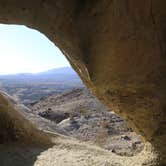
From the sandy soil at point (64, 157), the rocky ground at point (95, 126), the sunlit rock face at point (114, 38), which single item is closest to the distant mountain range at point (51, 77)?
the rocky ground at point (95, 126)

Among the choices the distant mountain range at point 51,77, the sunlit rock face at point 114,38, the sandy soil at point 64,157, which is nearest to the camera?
the sunlit rock face at point 114,38

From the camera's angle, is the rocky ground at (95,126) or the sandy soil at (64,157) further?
the rocky ground at (95,126)

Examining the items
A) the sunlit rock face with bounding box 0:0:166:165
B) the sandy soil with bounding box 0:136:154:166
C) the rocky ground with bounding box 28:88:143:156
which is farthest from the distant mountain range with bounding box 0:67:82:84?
the sunlit rock face with bounding box 0:0:166:165

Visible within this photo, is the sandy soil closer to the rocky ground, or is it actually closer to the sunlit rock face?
the sunlit rock face

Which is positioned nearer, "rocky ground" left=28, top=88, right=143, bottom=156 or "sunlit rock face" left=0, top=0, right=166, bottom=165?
"sunlit rock face" left=0, top=0, right=166, bottom=165

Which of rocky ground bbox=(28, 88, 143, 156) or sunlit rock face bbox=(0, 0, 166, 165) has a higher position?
sunlit rock face bbox=(0, 0, 166, 165)

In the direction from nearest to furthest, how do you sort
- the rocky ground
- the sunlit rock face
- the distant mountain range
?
the sunlit rock face
the rocky ground
the distant mountain range

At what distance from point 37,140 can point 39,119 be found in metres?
2.14

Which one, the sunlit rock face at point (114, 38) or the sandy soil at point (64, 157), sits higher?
the sunlit rock face at point (114, 38)

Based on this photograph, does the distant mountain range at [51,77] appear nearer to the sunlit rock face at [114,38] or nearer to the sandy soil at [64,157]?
the sandy soil at [64,157]

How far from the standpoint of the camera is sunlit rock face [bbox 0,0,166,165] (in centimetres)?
428

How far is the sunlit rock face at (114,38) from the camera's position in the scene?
4277 millimetres

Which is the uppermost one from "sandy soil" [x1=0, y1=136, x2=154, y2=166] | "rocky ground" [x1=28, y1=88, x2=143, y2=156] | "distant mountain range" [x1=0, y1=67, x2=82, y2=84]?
"distant mountain range" [x1=0, y1=67, x2=82, y2=84]

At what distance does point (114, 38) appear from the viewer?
4301 millimetres
